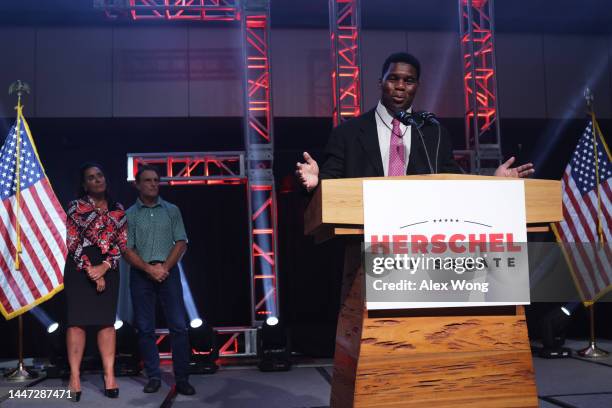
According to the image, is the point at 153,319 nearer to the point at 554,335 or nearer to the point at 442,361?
the point at 442,361

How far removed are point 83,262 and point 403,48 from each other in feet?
14.3

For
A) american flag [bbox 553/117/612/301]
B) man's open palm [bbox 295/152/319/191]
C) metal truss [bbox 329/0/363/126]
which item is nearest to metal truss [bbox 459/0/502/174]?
american flag [bbox 553/117/612/301]

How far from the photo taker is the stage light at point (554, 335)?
17.3ft

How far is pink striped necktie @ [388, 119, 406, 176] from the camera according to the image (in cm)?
199

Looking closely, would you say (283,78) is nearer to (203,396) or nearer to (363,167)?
(203,396)

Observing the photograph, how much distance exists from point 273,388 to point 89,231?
1.62 m

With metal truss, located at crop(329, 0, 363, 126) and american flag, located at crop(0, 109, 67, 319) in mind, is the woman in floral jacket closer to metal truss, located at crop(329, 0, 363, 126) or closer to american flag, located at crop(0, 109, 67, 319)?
american flag, located at crop(0, 109, 67, 319)

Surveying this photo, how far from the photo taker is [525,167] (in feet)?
5.90

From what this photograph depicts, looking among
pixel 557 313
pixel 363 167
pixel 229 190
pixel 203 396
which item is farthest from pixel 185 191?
pixel 363 167

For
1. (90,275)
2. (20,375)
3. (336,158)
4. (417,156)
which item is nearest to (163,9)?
(90,275)

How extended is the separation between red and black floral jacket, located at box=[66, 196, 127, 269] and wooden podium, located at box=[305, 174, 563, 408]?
2.69 m

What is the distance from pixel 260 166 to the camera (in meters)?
5.88

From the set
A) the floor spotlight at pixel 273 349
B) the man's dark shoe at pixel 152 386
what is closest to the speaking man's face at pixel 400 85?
the man's dark shoe at pixel 152 386

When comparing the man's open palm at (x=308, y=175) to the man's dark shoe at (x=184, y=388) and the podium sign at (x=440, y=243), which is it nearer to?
the podium sign at (x=440, y=243)
